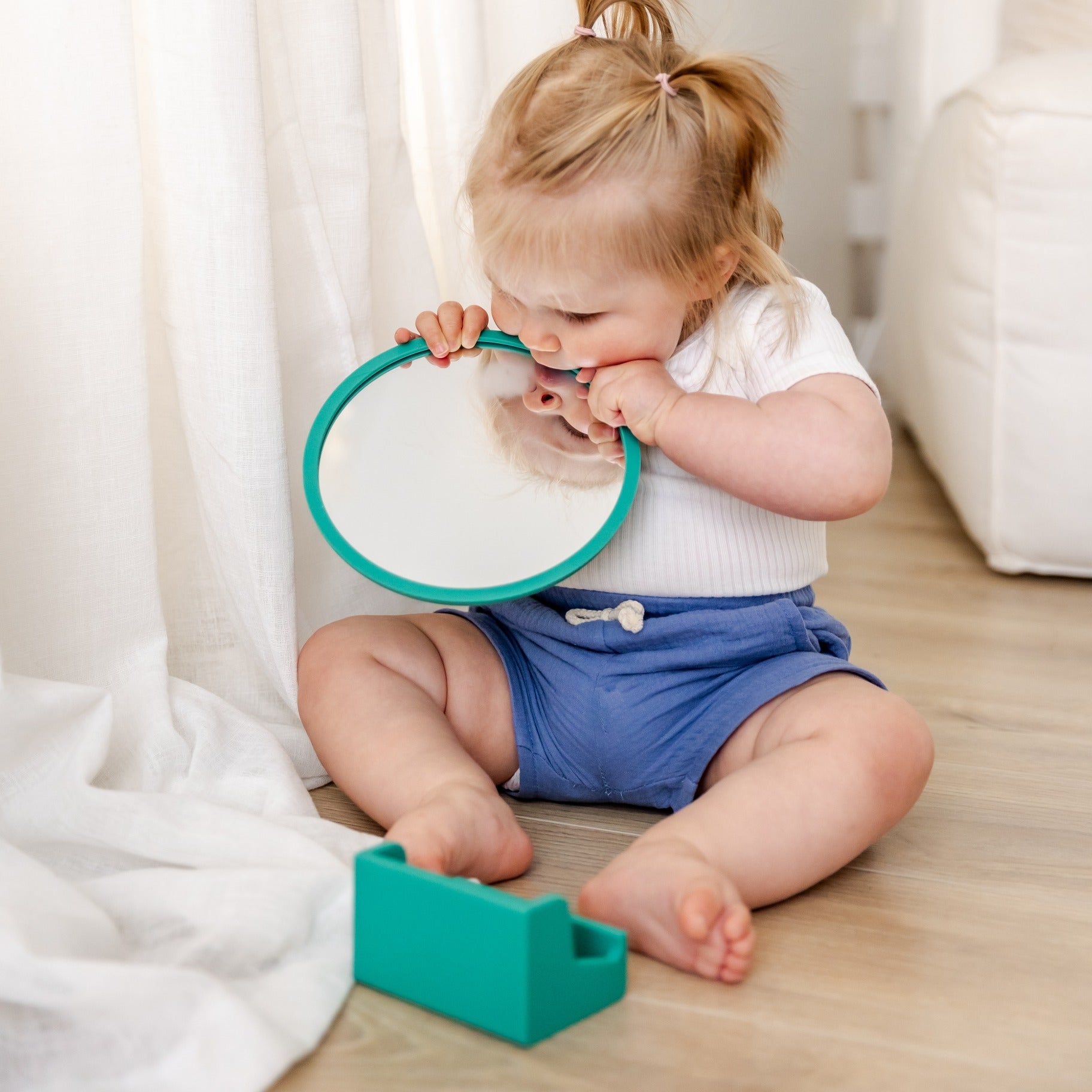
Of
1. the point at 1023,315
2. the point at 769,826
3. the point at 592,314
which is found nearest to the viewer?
the point at 769,826

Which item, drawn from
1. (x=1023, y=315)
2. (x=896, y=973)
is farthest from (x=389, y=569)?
(x=1023, y=315)

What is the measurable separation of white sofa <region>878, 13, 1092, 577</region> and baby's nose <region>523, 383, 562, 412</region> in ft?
2.09

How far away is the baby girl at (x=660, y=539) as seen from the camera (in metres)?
0.71

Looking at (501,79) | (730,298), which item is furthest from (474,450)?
(501,79)

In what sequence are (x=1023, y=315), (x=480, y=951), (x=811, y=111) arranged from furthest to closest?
(x=811, y=111) → (x=1023, y=315) → (x=480, y=951)

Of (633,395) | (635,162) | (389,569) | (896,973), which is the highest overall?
(635,162)

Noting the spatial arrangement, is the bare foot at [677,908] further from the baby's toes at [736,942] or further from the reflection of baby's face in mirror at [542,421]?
the reflection of baby's face in mirror at [542,421]

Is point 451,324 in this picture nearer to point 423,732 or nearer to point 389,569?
point 389,569

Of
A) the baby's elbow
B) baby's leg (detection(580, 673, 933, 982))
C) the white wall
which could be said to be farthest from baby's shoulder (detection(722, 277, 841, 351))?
the white wall

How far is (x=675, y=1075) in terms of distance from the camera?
1.79ft

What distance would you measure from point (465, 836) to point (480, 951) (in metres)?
0.13

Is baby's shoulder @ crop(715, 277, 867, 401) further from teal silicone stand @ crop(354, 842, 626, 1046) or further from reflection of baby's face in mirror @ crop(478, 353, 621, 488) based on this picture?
teal silicone stand @ crop(354, 842, 626, 1046)

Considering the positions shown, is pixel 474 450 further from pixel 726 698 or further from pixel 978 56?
pixel 978 56

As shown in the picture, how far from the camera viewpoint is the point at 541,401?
0.86 meters
